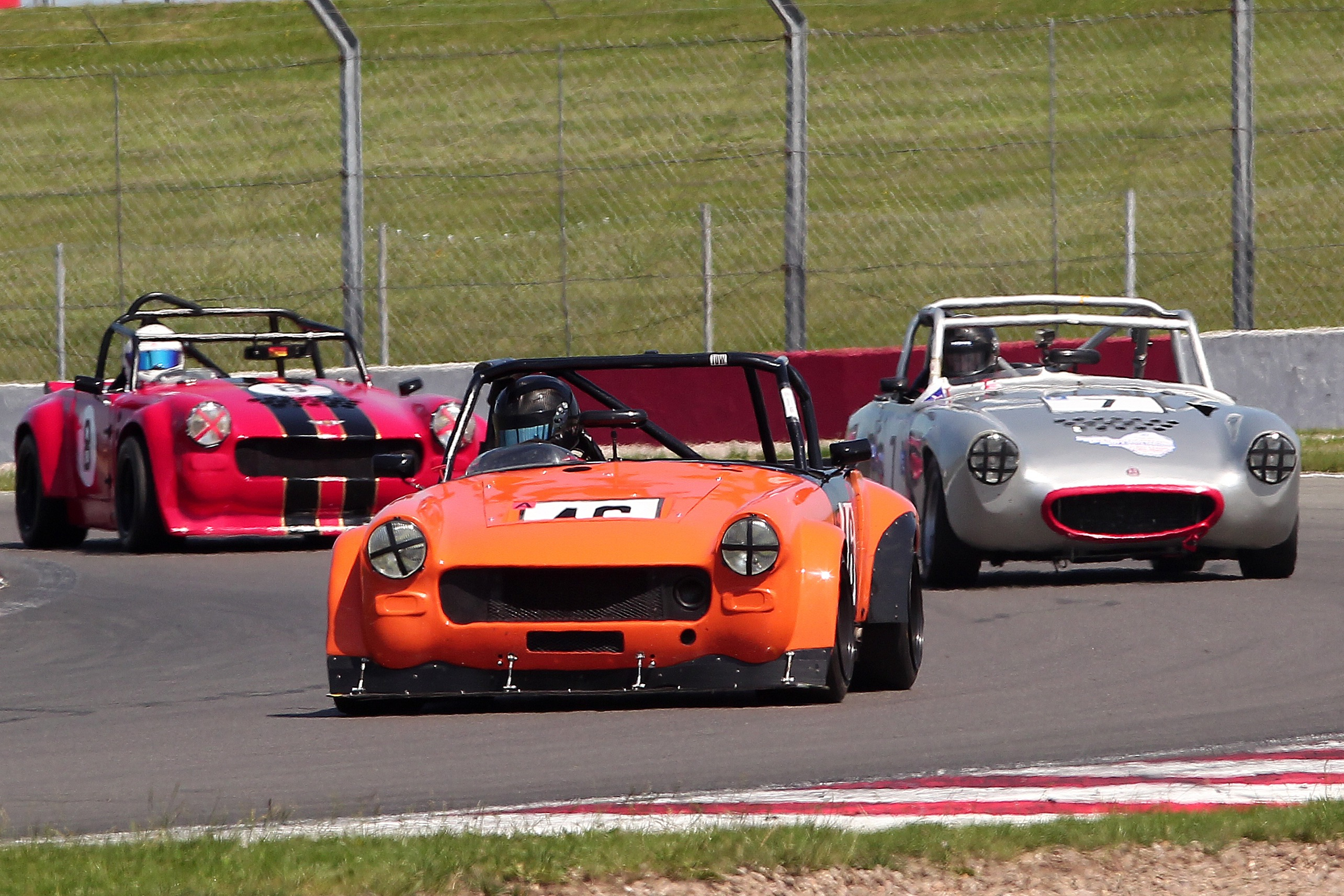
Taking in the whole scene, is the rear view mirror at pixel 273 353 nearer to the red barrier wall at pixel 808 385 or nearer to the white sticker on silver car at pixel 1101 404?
the red barrier wall at pixel 808 385

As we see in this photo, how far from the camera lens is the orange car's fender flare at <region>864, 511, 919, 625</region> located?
6.52 metres

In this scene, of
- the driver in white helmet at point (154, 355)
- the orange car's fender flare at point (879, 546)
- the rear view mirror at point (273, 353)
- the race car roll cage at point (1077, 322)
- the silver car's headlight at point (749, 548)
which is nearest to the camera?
the silver car's headlight at point (749, 548)

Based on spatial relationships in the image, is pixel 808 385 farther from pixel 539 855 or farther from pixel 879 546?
pixel 539 855

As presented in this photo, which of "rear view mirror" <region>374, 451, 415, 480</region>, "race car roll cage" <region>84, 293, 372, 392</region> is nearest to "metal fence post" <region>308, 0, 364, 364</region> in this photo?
"race car roll cage" <region>84, 293, 372, 392</region>

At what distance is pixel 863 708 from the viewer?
20.1 ft

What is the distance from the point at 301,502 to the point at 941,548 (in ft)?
12.5

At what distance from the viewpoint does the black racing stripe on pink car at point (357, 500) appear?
1166 cm

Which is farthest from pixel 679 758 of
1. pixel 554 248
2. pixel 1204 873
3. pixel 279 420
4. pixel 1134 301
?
pixel 554 248

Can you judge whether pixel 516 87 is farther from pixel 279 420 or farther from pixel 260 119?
pixel 279 420

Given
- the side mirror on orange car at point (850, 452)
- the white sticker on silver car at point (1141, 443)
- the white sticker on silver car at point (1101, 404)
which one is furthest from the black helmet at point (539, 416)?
the white sticker on silver car at point (1101, 404)

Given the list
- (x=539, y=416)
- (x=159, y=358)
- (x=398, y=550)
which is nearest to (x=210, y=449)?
(x=159, y=358)

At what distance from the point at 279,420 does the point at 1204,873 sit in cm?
818

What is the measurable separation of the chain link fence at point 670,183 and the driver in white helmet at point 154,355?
12.3ft

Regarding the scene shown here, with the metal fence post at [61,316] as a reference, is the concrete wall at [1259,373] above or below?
below
